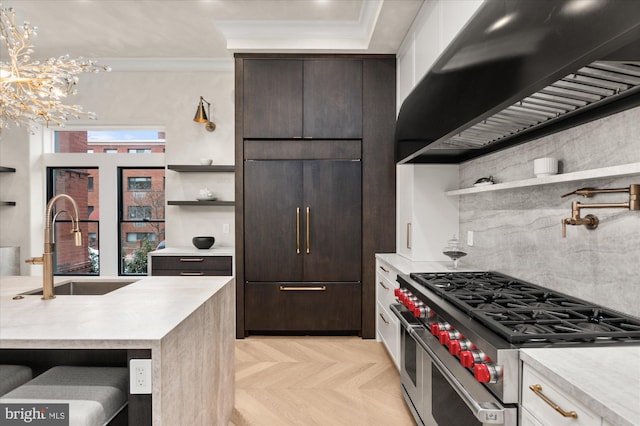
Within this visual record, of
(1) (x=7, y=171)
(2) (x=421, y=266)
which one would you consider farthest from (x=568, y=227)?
(1) (x=7, y=171)

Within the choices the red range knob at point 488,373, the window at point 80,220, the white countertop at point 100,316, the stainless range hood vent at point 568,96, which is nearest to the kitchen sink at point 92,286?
the white countertop at point 100,316

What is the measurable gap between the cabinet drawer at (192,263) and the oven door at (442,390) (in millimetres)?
2123

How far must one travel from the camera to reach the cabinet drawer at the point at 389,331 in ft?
9.45

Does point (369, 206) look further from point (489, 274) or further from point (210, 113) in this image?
point (210, 113)

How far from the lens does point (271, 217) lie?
3832mm

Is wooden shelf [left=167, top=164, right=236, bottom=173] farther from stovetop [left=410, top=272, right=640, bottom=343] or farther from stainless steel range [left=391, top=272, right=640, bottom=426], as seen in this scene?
stovetop [left=410, top=272, right=640, bottom=343]

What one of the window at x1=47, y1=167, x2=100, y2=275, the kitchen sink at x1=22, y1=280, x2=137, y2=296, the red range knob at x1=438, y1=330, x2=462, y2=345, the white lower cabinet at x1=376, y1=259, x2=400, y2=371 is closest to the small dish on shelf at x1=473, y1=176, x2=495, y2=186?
the white lower cabinet at x1=376, y1=259, x2=400, y2=371

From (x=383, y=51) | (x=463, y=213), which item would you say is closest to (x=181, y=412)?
(x=463, y=213)

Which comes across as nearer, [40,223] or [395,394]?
[395,394]

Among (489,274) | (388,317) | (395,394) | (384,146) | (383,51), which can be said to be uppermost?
(383,51)

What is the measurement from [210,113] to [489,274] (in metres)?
3.52

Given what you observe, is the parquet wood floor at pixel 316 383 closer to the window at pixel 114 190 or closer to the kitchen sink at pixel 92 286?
the kitchen sink at pixel 92 286

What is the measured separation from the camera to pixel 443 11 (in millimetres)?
2475

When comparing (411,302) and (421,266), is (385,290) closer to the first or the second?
(421,266)
